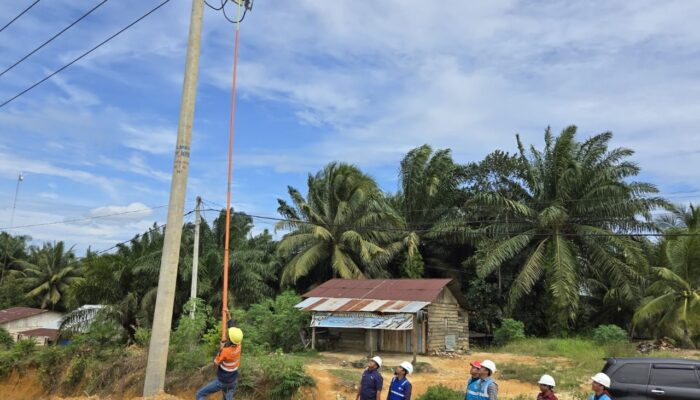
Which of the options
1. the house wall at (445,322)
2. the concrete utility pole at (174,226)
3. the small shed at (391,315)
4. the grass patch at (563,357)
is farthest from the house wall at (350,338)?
the concrete utility pole at (174,226)

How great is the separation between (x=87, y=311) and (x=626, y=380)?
75.0ft

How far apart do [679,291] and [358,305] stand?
46.4 ft

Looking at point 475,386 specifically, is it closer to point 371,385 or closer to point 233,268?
point 371,385

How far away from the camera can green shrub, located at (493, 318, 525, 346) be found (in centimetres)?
2661

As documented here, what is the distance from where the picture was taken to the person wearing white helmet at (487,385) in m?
7.00

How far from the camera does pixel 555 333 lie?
91.3ft

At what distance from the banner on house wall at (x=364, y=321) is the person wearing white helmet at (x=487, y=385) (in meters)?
14.0

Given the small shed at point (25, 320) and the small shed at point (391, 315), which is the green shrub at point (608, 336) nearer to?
the small shed at point (391, 315)

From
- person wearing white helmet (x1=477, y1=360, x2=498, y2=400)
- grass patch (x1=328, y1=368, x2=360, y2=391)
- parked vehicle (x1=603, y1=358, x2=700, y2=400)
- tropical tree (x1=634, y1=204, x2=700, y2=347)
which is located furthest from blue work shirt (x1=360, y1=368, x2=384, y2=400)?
tropical tree (x1=634, y1=204, x2=700, y2=347)

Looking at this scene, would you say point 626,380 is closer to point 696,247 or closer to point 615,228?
point 696,247

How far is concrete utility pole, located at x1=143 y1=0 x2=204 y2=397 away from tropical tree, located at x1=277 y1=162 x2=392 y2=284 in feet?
69.0

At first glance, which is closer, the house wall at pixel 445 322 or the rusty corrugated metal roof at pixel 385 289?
the rusty corrugated metal roof at pixel 385 289

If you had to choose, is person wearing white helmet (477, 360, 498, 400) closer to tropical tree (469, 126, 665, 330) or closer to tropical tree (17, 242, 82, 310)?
tropical tree (469, 126, 665, 330)

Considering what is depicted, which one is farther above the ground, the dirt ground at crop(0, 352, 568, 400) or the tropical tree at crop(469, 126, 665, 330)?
the tropical tree at crop(469, 126, 665, 330)
